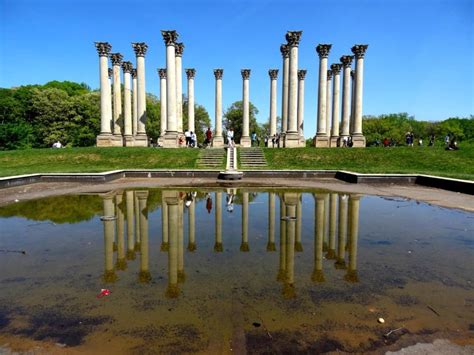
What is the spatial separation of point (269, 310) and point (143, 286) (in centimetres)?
195

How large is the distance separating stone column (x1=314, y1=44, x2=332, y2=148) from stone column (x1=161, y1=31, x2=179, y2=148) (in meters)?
16.5

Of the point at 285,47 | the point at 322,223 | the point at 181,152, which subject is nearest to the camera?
the point at 322,223

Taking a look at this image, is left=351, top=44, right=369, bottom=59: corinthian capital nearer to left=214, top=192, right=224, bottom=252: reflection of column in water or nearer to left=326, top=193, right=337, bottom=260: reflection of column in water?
left=326, top=193, right=337, bottom=260: reflection of column in water

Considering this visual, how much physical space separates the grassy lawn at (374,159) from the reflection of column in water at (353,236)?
14634 millimetres

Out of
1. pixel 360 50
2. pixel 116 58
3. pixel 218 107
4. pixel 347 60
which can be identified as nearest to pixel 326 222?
pixel 360 50

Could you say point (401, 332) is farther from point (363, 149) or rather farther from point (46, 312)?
point (363, 149)

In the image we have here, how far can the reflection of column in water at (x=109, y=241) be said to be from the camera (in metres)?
5.22

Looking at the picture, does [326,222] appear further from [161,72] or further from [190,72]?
[190,72]

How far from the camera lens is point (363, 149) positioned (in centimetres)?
3119

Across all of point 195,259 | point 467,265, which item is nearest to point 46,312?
point 195,259

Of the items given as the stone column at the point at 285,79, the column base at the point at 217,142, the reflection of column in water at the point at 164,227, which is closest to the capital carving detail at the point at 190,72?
the column base at the point at 217,142

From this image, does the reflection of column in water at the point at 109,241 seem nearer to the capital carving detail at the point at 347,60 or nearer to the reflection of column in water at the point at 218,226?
the reflection of column in water at the point at 218,226

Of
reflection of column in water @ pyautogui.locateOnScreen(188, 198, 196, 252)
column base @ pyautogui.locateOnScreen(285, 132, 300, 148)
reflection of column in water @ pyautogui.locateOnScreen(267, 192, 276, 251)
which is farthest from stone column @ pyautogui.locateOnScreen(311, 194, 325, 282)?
column base @ pyautogui.locateOnScreen(285, 132, 300, 148)

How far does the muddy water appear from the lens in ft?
11.9
